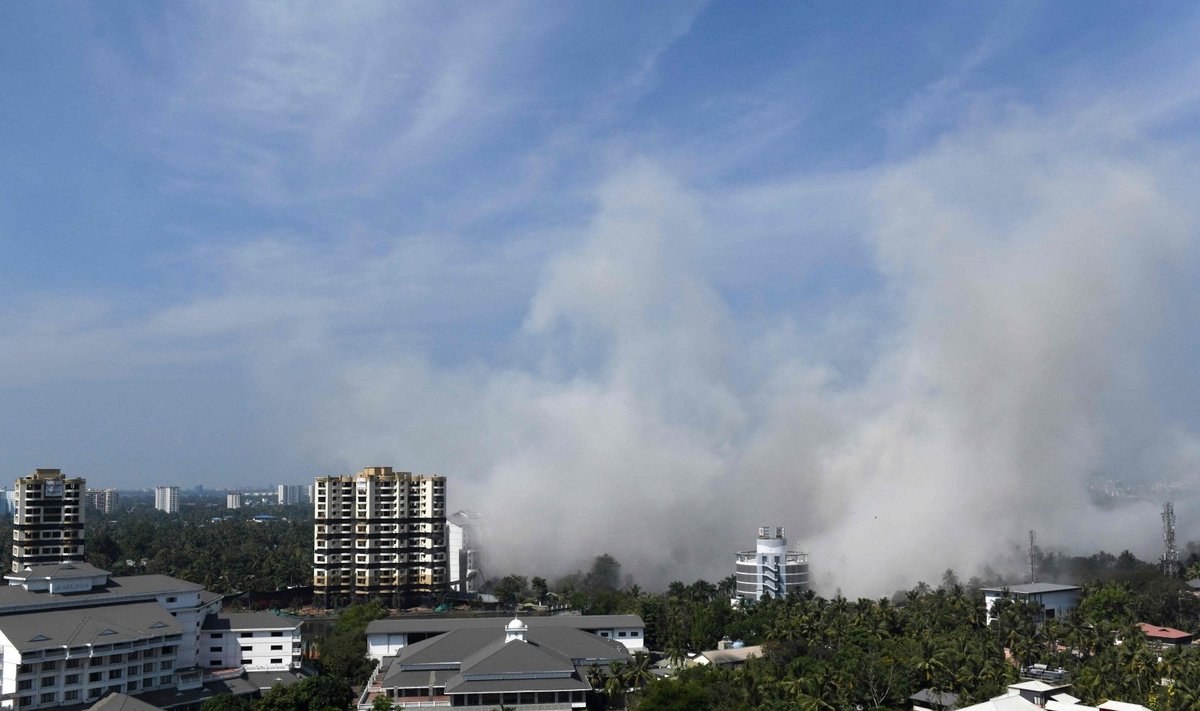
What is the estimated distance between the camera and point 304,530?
130250mm

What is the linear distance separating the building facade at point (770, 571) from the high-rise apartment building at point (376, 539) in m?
21.3

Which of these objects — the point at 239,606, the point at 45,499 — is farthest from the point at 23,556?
the point at 239,606

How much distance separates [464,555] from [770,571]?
2759cm

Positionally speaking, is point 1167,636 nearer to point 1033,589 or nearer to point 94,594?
point 1033,589

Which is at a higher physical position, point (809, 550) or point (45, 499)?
point (45, 499)

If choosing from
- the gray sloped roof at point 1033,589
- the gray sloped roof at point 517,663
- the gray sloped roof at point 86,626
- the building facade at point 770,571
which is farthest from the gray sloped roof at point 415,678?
the gray sloped roof at point 1033,589

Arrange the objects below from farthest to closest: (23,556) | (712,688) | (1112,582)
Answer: (23,556)
(1112,582)
(712,688)

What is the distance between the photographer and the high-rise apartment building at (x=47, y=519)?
6384cm

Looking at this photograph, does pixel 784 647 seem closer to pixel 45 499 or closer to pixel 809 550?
pixel 809 550

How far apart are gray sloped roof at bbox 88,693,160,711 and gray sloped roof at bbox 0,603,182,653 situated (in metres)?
2.81

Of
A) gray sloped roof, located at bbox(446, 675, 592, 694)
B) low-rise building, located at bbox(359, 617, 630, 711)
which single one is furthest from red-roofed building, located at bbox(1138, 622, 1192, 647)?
gray sloped roof, located at bbox(446, 675, 592, 694)

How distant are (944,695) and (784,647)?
731 cm

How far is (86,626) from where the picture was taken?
36562mm

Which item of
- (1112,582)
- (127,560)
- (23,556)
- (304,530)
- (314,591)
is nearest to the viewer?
(1112,582)
